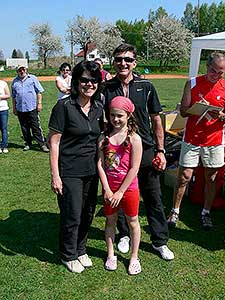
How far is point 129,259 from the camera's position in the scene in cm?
337

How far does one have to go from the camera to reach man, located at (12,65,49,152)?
22.7 feet

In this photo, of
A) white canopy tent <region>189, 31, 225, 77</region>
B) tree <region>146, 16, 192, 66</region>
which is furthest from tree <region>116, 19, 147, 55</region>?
white canopy tent <region>189, 31, 225, 77</region>

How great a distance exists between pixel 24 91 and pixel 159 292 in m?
4.94

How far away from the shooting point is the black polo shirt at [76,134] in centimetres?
280

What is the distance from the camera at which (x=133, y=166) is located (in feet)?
9.43

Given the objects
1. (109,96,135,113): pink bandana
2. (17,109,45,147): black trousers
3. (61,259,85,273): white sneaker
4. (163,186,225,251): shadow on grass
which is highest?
(109,96,135,113): pink bandana

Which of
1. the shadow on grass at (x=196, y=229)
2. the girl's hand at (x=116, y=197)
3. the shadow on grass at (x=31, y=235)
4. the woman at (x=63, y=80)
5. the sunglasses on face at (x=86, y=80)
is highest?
the sunglasses on face at (x=86, y=80)

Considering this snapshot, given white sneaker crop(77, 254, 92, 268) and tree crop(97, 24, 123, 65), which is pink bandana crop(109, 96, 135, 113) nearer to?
white sneaker crop(77, 254, 92, 268)

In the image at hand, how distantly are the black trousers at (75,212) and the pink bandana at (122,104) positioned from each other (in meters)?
0.64

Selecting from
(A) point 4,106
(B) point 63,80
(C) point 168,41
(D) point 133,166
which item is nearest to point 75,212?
(D) point 133,166

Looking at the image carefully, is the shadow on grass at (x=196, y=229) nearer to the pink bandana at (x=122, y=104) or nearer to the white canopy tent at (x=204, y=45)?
the pink bandana at (x=122, y=104)

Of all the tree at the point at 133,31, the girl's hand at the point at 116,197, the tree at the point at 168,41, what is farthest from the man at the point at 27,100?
the tree at the point at 133,31

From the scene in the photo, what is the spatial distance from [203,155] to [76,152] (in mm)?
1379

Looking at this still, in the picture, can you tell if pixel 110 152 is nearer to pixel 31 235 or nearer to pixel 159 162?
pixel 159 162
